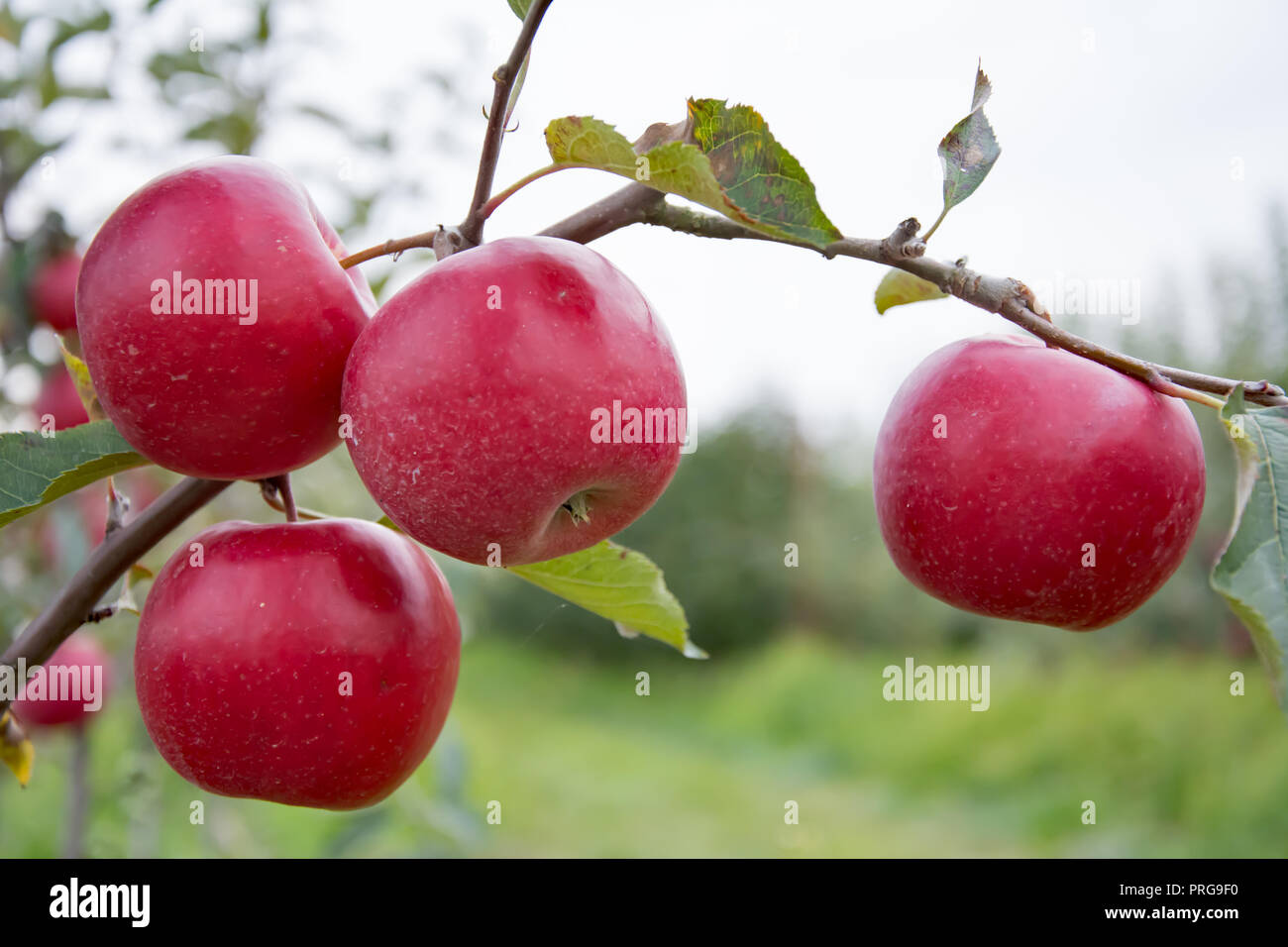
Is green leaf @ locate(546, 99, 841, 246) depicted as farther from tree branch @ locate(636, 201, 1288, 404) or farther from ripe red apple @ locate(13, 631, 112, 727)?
ripe red apple @ locate(13, 631, 112, 727)

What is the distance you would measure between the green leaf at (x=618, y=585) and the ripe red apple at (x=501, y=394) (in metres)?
0.20

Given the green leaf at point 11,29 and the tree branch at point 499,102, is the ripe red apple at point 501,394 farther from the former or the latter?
the green leaf at point 11,29

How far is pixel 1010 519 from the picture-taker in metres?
0.67

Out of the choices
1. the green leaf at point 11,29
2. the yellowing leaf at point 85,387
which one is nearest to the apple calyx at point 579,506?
the yellowing leaf at point 85,387

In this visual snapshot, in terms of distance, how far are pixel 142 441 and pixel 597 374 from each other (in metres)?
0.29

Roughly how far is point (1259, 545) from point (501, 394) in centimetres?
38

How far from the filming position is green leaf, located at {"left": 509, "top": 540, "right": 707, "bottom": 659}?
77cm

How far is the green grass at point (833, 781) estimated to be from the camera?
8.39 ft

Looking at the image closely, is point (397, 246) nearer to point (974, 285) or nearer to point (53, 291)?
point (974, 285)

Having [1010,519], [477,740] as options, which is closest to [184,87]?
[1010,519]

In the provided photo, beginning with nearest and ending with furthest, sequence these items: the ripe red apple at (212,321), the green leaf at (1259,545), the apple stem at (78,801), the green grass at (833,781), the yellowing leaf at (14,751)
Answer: the green leaf at (1259,545) → the ripe red apple at (212,321) → the yellowing leaf at (14,751) → the apple stem at (78,801) → the green grass at (833,781)

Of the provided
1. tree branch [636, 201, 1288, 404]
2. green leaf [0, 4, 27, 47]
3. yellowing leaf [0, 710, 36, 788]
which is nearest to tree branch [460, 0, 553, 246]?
tree branch [636, 201, 1288, 404]

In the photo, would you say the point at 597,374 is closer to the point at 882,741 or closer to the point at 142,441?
the point at 142,441

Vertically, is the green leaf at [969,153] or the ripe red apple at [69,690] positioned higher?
the green leaf at [969,153]
